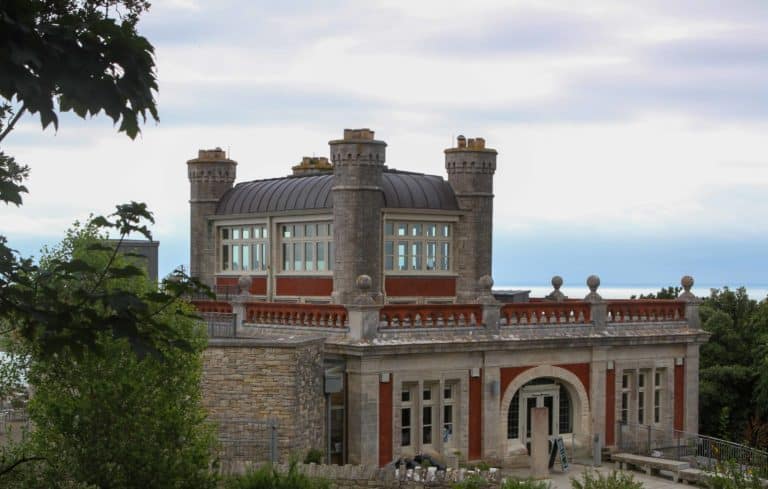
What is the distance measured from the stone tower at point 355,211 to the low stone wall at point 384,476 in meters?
9.79

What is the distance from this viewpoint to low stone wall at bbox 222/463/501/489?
23453 millimetres

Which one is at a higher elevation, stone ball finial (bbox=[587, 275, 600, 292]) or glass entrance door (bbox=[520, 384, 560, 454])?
stone ball finial (bbox=[587, 275, 600, 292])

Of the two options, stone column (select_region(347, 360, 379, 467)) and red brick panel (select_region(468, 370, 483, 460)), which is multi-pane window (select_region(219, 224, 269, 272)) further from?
stone column (select_region(347, 360, 379, 467))

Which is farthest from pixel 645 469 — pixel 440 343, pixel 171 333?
pixel 171 333

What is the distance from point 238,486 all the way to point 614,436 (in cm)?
1656

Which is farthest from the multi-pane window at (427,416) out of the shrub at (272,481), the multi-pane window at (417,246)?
the shrub at (272,481)

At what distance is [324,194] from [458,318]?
7.00 meters

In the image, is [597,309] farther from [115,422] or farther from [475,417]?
[115,422]

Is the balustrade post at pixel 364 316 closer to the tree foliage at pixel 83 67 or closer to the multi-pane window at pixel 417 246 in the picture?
the multi-pane window at pixel 417 246

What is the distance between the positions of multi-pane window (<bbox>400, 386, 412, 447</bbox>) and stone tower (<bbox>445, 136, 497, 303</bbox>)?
23.1 ft

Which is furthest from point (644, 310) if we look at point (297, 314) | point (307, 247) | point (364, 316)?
point (297, 314)

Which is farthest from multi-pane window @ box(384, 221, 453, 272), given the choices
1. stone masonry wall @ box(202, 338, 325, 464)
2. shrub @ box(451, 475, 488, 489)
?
shrub @ box(451, 475, 488, 489)

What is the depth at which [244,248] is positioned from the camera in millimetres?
38406

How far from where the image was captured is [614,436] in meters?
34.1
